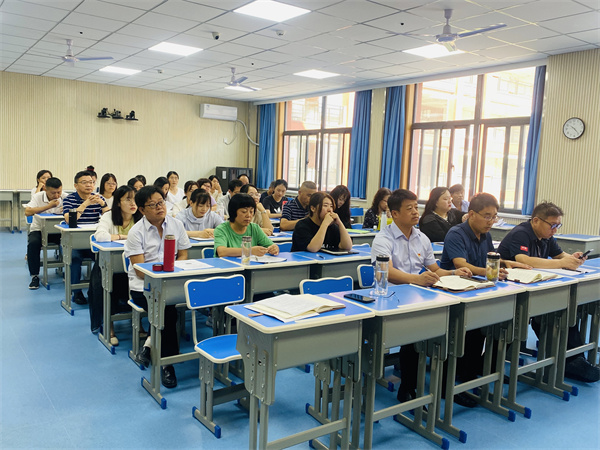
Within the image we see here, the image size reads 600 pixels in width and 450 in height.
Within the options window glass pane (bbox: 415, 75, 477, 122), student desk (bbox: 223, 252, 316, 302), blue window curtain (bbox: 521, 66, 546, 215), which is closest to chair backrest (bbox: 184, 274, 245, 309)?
student desk (bbox: 223, 252, 316, 302)

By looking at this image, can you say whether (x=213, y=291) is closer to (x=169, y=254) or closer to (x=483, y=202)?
(x=169, y=254)

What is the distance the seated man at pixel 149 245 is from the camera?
10.8ft

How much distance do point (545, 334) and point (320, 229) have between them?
181 centimetres

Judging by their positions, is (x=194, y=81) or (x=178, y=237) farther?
(x=194, y=81)

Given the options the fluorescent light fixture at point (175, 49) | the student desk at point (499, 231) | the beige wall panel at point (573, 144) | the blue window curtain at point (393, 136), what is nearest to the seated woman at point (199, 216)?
the fluorescent light fixture at point (175, 49)

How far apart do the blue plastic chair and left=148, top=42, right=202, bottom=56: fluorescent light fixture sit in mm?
5224

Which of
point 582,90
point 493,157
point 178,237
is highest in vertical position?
point 582,90

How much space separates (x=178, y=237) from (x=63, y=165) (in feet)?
27.1

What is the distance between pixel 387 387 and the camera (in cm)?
335

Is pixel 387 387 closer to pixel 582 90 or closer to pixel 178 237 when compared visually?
pixel 178 237

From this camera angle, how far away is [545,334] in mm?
3527

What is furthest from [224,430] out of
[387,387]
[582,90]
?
[582,90]

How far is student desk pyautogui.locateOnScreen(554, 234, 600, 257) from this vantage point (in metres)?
6.01

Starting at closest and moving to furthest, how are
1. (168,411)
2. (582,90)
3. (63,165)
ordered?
(168,411) → (582,90) → (63,165)
